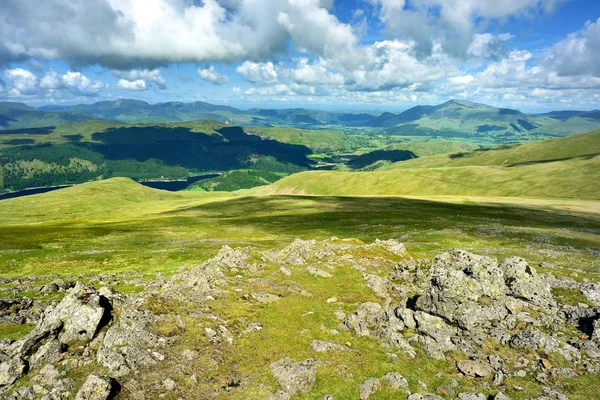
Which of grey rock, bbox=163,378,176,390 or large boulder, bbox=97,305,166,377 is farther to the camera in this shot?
large boulder, bbox=97,305,166,377

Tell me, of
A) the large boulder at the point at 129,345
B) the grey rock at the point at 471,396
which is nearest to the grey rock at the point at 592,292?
the grey rock at the point at 471,396

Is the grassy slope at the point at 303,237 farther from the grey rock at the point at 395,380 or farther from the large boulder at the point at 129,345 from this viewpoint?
the large boulder at the point at 129,345

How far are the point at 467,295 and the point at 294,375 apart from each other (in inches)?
659

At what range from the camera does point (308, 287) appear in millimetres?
41281

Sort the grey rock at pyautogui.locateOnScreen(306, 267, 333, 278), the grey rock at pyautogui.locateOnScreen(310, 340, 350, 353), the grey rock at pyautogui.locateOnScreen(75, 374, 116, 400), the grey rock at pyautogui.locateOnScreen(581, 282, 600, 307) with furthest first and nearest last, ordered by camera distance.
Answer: the grey rock at pyautogui.locateOnScreen(306, 267, 333, 278) < the grey rock at pyautogui.locateOnScreen(581, 282, 600, 307) < the grey rock at pyautogui.locateOnScreen(310, 340, 350, 353) < the grey rock at pyautogui.locateOnScreen(75, 374, 116, 400)

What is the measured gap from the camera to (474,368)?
24312 millimetres

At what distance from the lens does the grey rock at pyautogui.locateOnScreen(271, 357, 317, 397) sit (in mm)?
22969

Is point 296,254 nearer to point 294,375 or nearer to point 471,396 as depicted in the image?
point 294,375

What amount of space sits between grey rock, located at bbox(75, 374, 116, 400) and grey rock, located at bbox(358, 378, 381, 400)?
15.6 m

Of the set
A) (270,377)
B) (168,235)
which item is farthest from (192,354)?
(168,235)

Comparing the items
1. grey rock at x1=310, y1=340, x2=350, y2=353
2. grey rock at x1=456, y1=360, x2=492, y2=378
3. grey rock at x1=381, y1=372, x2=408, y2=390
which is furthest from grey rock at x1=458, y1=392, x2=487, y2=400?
grey rock at x1=310, y1=340, x2=350, y2=353

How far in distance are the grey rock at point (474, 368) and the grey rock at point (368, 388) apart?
6.35 m

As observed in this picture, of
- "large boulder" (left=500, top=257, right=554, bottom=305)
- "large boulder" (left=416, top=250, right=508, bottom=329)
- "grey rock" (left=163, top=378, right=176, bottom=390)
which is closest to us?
"grey rock" (left=163, top=378, right=176, bottom=390)

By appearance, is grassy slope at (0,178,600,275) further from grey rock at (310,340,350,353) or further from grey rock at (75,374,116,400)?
grey rock at (75,374,116,400)
